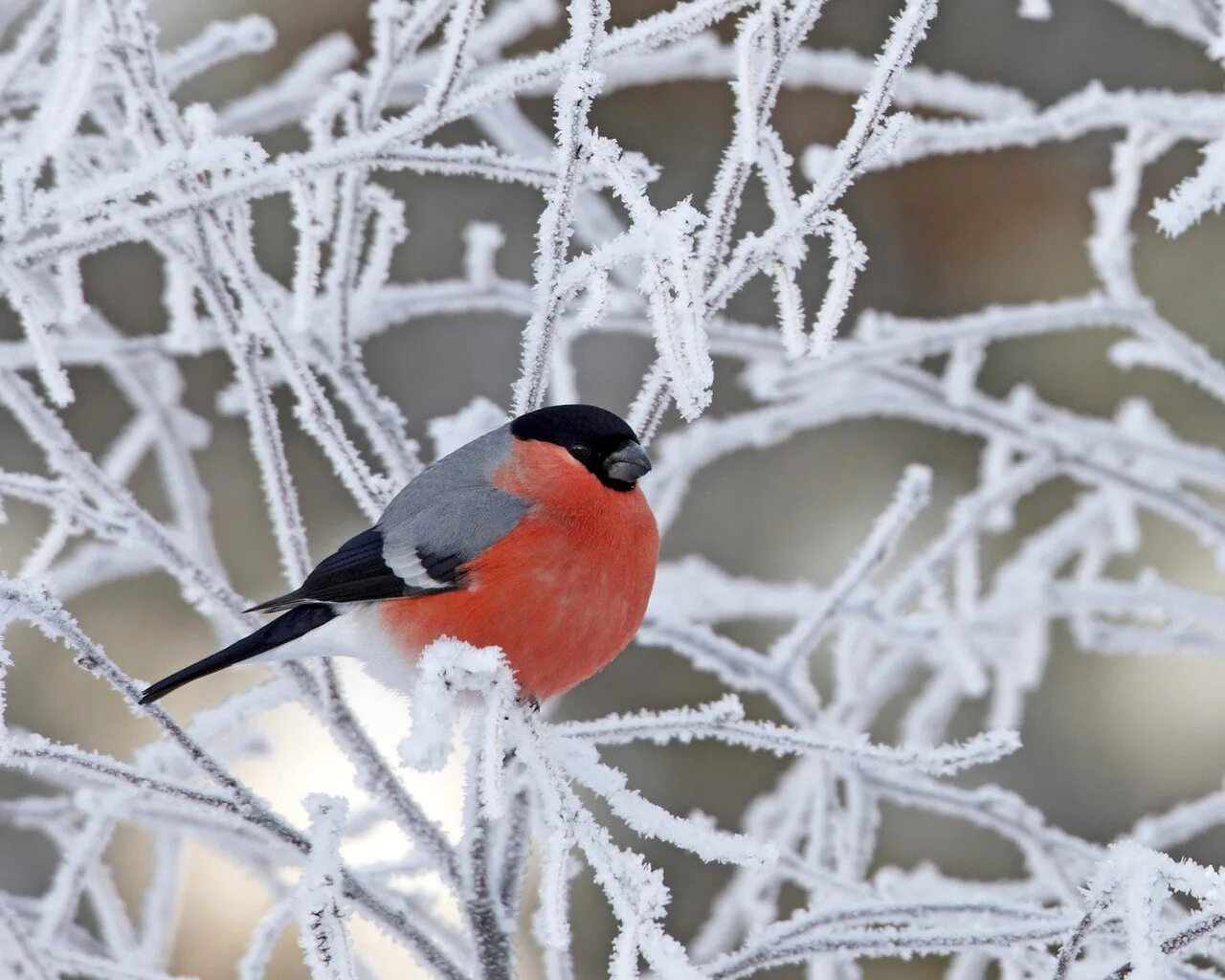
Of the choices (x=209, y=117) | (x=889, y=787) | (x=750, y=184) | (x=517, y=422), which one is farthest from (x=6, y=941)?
(x=750, y=184)

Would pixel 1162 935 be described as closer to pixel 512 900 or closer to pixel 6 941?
pixel 512 900

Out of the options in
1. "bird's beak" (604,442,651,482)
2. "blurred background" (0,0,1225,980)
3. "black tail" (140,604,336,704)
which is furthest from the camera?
"blurred background" (0,0,1225,980)

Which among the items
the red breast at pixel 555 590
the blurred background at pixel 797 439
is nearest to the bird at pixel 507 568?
the red breast at pixel 555 590

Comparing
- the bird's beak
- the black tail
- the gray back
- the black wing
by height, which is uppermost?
the bird's beak

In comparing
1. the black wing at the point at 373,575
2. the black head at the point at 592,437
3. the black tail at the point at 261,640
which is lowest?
the black tail at the point at 261,640

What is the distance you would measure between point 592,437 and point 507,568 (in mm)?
242

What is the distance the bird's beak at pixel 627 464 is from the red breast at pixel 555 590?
44mm

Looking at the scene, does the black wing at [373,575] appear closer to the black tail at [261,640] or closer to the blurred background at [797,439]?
the black tail at [261,640]

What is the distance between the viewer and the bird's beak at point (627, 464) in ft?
6.61

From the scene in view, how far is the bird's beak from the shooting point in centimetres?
202

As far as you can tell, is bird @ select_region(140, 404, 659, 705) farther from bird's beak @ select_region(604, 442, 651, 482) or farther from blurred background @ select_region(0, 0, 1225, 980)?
blurred background @ select_region(0, 0, 1225, 980)

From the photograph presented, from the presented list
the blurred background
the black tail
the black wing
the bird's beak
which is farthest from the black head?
the blurred background

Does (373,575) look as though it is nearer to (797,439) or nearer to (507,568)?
(507,568)

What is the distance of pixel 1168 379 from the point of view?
494 cm
